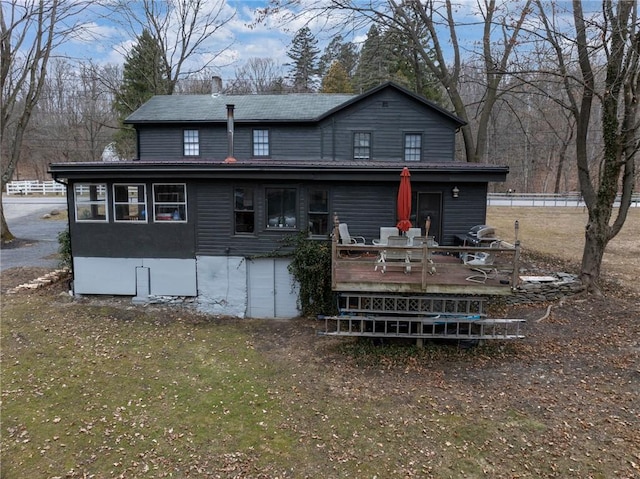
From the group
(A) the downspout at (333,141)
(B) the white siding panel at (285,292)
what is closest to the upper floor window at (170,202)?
(B) the white siding panel at (285,292)

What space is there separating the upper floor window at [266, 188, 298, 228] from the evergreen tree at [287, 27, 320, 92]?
32.8 meters

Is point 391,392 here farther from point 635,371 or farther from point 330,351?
point 635,371

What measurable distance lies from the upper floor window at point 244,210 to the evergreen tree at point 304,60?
32.7 metres

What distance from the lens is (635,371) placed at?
812cm

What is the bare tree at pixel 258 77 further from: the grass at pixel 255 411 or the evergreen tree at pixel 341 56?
the grass at pixel 255 411

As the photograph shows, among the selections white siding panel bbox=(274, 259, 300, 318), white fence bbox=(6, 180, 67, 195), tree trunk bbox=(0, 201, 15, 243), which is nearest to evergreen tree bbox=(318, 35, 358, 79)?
tree trunk bbox=(0, 201, 15, 243)

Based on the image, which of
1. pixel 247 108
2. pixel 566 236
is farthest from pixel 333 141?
pixel 566 236

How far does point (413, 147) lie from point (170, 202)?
9.76 metres

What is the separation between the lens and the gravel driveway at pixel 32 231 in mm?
A: 18312

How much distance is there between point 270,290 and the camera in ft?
41.7

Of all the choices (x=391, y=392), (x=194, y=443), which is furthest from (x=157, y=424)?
(x=391, y=392)

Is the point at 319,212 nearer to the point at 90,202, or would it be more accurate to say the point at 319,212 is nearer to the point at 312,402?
the point at 312,402

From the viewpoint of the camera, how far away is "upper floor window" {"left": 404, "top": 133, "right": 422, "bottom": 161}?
53.7ft

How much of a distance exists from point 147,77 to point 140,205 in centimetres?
2058
